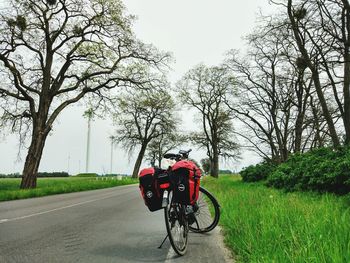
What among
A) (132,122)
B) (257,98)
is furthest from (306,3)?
(132,122)

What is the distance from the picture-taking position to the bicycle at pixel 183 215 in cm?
480

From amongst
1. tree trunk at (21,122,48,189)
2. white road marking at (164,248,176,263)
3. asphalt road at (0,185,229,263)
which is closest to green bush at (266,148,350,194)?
asphalt road at (0,185,229,263)

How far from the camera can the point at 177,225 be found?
5.14 m

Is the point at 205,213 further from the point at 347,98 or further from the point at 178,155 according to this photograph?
the point at 347,98

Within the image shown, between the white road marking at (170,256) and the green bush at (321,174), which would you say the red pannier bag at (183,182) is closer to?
the white road marking at (170,256)

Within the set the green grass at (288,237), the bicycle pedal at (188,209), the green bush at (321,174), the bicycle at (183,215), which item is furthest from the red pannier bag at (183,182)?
the green bush at (321,174)

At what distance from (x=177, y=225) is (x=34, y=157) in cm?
1848

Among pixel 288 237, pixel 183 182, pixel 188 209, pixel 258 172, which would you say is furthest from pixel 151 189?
pixel 258 172

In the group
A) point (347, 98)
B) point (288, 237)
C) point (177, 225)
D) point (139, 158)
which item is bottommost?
point (288, 237)

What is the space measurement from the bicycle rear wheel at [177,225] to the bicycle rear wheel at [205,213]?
0.72 m

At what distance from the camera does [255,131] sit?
27.8 metres

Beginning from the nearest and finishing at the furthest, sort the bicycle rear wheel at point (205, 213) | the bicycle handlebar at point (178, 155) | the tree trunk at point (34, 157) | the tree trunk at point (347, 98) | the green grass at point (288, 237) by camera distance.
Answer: the green grass at point (288, 237)
the bicycle handlebar at point (178, 155)
the bicycle rear wheel at point (205, 213)
the tree trunk at point (347, 98)
the tree trunk at point (34, 157)

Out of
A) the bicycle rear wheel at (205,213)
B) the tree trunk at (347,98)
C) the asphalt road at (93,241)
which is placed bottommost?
the asphalt road at (93,241)

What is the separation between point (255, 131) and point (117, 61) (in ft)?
39.9
